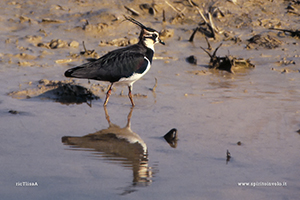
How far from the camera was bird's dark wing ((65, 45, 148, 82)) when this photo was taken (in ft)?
23.1

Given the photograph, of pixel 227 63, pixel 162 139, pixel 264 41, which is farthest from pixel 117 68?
pixel 264 41

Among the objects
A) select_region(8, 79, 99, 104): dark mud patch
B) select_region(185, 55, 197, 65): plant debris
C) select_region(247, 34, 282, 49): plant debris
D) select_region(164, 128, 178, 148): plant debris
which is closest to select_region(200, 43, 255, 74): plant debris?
select_region(185, 55, 197, 65): plant debris

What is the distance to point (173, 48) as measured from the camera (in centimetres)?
1010

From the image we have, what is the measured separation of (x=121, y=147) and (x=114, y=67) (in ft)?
6.56

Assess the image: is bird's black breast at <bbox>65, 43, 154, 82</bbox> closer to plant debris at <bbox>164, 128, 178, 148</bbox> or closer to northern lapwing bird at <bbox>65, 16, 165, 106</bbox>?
northern lapwing bird at <bbox>65, 16, 165, 106</bbox>

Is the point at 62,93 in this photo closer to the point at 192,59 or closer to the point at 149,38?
the point at 149,38

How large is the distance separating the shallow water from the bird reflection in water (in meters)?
0.01

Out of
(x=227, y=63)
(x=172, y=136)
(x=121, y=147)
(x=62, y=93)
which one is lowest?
(x=121, y=147)

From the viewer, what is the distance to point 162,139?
5695 millimetres

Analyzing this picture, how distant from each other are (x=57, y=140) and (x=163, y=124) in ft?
5.02

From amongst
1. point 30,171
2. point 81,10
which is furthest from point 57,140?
point 81,10

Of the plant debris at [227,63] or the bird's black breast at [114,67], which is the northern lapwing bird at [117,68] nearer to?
the bird's black breast at [114,67]

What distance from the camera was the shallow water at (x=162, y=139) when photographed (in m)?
4.36

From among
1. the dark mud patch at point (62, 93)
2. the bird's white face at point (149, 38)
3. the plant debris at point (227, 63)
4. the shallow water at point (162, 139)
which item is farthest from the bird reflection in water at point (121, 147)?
the plant debris at point (227, 63)
